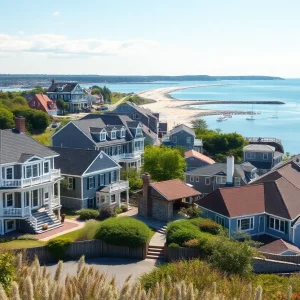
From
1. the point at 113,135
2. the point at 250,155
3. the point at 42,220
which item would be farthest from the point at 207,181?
the point at 42,220

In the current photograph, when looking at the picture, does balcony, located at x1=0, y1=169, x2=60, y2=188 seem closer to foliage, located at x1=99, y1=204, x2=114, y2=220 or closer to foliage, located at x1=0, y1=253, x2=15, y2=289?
foliage, located at x1=99, y1=204, x2=114, y2=220

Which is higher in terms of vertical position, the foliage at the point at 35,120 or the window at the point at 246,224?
the foliage at the point at 35,120

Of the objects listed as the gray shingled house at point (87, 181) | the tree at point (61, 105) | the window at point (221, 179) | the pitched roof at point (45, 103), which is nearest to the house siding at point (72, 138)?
the gray shingled house at point (87, 181)

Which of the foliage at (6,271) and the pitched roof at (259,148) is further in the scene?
the pitched roof at (259,148)

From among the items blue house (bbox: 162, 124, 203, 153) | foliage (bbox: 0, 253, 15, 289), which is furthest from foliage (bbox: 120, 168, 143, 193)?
foliage (bbox: 0, 253, 15, 289)

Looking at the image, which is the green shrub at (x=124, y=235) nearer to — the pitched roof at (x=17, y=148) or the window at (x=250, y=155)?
the pitched roof at (x=17, y=148)

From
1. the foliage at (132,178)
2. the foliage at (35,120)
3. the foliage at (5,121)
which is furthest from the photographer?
the foliage at (35,120)

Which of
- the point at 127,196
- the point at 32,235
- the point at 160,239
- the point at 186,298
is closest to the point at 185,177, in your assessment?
the point at 127,196

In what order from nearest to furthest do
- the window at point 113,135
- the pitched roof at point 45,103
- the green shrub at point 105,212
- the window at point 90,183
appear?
1. the green shrub at point 105,212
2. the window at point 90,183
3. the window at point 113,135
4. the pitched roof at point 45,103
